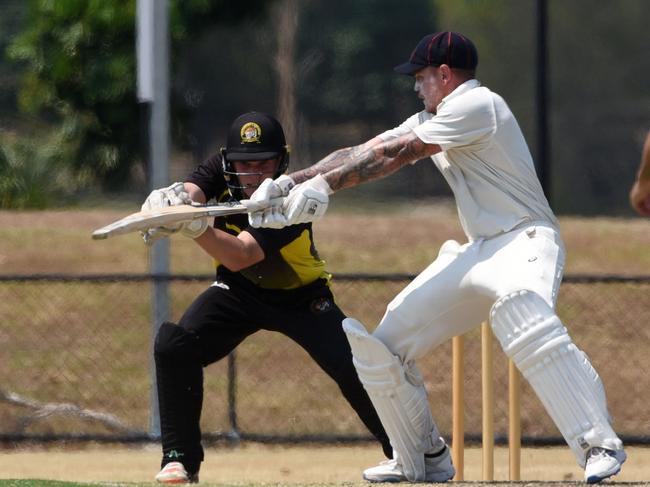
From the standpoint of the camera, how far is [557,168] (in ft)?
75.6

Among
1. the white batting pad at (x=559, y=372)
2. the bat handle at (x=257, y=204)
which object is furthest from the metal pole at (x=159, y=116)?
the white batting pad at (x=559, y=372)

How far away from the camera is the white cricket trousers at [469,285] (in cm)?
614

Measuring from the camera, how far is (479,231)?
6332 millimetres

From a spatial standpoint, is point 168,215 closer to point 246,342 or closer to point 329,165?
point 329,165

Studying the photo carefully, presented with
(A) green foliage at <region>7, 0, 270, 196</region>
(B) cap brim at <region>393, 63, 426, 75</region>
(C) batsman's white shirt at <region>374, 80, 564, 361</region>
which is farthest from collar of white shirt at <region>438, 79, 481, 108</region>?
(A) green foliage at <region>7, 0, 270, 196</region>

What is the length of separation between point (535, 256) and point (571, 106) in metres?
18.1

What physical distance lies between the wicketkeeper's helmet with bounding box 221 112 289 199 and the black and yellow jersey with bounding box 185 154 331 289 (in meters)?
0.15

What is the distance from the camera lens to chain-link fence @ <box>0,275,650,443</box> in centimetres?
1094

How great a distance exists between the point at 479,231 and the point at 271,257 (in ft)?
3.58

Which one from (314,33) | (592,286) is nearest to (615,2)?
(314,33)

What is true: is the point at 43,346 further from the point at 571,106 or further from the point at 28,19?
the point at 571,106

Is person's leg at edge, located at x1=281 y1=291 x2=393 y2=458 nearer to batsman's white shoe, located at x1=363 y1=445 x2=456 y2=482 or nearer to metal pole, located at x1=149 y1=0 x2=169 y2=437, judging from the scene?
batsman's white shoe, located at x1=363 y1=445 x2=456 y2=482

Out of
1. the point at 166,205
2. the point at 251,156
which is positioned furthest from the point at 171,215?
the point at 251,156

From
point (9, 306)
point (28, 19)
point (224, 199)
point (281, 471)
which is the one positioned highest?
point (28, 19)
